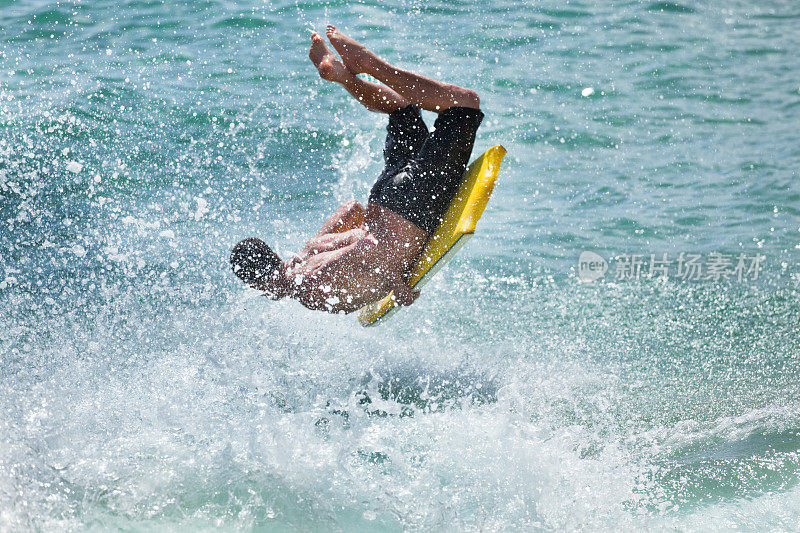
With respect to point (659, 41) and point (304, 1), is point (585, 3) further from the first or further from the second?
point (304, 1)

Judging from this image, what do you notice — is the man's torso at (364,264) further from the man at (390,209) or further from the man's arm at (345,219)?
the man's arm at (345,219)

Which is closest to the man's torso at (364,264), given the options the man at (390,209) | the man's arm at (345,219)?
the man at (390,209)

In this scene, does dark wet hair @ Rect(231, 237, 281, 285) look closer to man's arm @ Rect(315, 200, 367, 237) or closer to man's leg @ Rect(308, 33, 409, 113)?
man's arm @ Rect(315, 200, 367, 237)

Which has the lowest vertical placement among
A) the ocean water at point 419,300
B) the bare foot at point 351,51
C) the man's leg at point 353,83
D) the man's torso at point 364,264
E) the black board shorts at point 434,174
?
the ocean water at point 419,300

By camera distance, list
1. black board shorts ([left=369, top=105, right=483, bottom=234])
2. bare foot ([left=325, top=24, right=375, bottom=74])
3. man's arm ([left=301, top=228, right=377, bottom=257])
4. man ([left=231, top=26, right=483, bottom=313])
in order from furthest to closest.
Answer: man's arm ([left=301, top=228, right=377, bottom=257])
black board shorts ([left=369, top=105, right=483, bottom=234])
man ([left=231, top=26, right=483, bottom=313])
bare foot ([left=325, top=24, right=375, bottom=74])

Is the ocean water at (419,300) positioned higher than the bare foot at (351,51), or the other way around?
the bare foot at (351,51)

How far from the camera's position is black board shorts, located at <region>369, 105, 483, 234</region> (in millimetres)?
4277

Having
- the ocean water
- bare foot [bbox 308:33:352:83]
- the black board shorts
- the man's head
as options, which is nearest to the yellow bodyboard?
the black board shorts

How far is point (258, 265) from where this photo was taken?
4215 millimetres

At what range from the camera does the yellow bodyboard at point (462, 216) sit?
4.06 m

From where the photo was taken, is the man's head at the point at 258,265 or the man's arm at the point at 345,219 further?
the man's arm at the point at 345,219

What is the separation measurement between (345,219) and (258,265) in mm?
878

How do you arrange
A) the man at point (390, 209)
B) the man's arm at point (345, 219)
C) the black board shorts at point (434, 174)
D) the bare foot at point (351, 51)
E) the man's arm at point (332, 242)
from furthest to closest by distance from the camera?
the man's arm at point (345, 219), the man's arm at point (332, 242), the black board shorts at point (434, 174), the man at point (390, 209), the bare foot at point (351, 51)

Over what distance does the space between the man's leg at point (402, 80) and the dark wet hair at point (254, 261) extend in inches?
44.0
